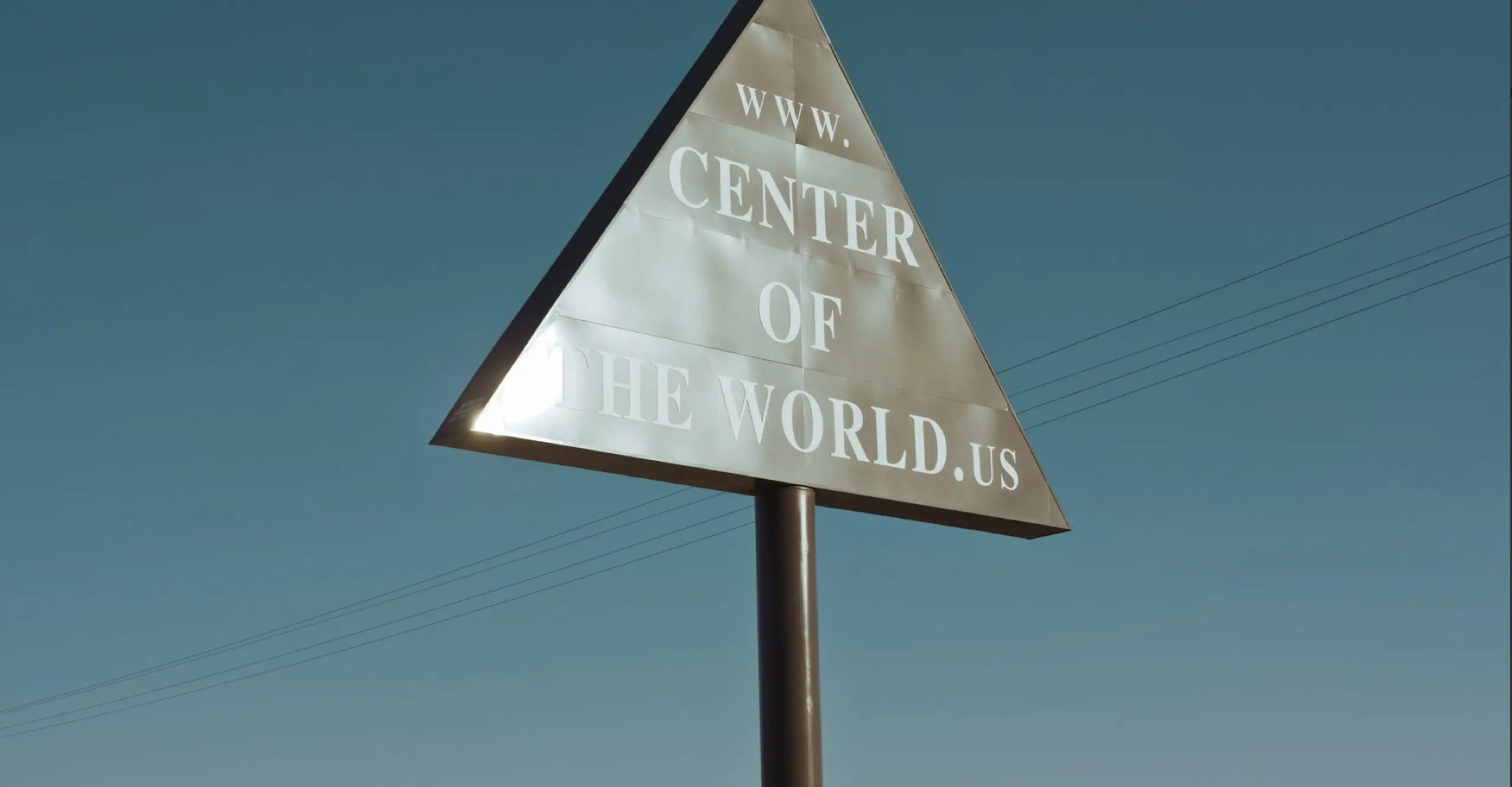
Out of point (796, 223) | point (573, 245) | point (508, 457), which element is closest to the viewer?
point (508, 457)

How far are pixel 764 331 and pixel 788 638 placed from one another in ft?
4.37

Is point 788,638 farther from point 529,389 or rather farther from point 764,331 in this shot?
point 529,389

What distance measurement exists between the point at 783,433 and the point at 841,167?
150 cm

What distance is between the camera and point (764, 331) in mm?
7363

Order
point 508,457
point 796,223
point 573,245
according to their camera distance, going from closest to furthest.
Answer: point 508,457, point 573,245, point 796,223

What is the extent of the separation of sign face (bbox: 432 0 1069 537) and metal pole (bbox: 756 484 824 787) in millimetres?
162

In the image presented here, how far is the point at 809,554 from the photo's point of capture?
7.29 m

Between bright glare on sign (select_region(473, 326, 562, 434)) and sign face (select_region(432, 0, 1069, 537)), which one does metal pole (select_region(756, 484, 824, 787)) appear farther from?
bright glare on sign (select_region(473, 326, 562, 434))

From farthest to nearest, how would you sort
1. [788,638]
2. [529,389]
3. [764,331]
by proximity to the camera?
[764,331]
[788,638]
[529,389]

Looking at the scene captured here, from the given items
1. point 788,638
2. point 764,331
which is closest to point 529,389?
point 764,331

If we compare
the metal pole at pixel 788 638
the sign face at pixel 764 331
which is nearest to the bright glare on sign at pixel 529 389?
the sign face at pixel 764 331

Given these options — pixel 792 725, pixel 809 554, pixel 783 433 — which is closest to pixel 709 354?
pixel 783 433

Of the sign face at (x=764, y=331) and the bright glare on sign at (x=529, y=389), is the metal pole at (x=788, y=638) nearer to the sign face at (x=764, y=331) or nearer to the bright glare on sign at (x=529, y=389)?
the sign face at (x=764, y=331)

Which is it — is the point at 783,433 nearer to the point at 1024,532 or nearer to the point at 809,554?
the point at 809,554
